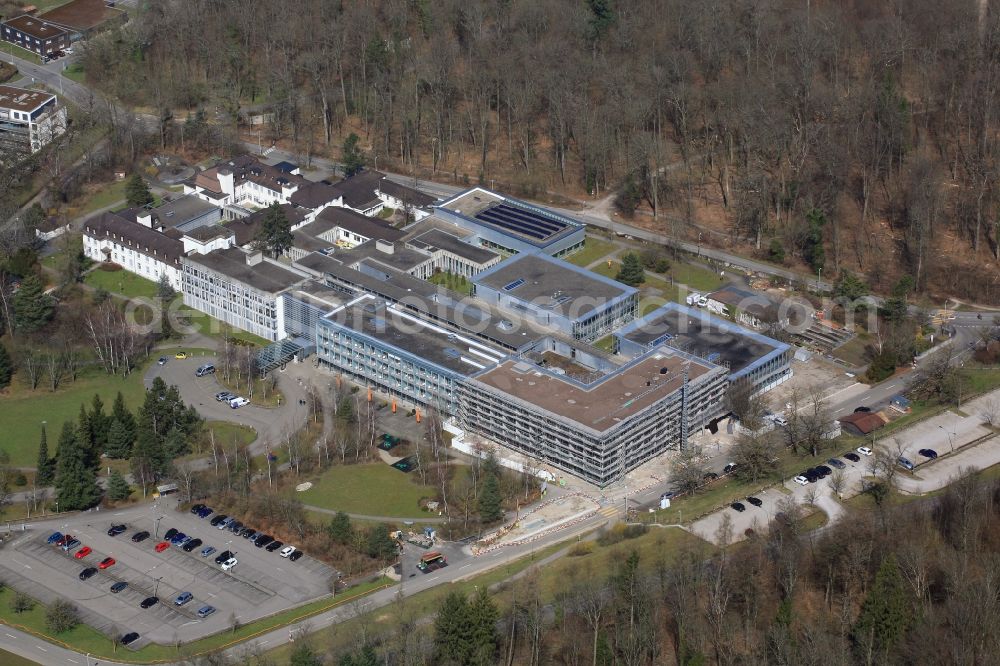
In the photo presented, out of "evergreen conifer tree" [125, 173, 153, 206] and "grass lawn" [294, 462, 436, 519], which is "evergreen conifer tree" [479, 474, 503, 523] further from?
"evergreen conifer tree" [125, 173, 153, 206]

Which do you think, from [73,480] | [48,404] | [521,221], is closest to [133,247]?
[48,404]

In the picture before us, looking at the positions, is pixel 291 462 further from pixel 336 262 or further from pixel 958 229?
pixel 958 229

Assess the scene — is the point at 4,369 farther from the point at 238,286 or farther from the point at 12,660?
the point at 12,660

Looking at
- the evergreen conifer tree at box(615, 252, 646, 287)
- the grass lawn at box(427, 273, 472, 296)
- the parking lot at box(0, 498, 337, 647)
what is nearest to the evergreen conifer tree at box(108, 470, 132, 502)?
the parking lot at box(0, 498, 337, 647)

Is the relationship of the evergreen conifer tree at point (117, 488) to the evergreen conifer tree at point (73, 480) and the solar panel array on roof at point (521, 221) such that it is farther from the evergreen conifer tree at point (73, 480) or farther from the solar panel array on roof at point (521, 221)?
the solar panel array on roof at point (521, 221)

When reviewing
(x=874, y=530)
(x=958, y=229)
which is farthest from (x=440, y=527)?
(x=958, y=229)

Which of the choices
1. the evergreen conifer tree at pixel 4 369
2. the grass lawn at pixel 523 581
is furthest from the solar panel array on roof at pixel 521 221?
the evergreen conifer tree at pixel 4 369
